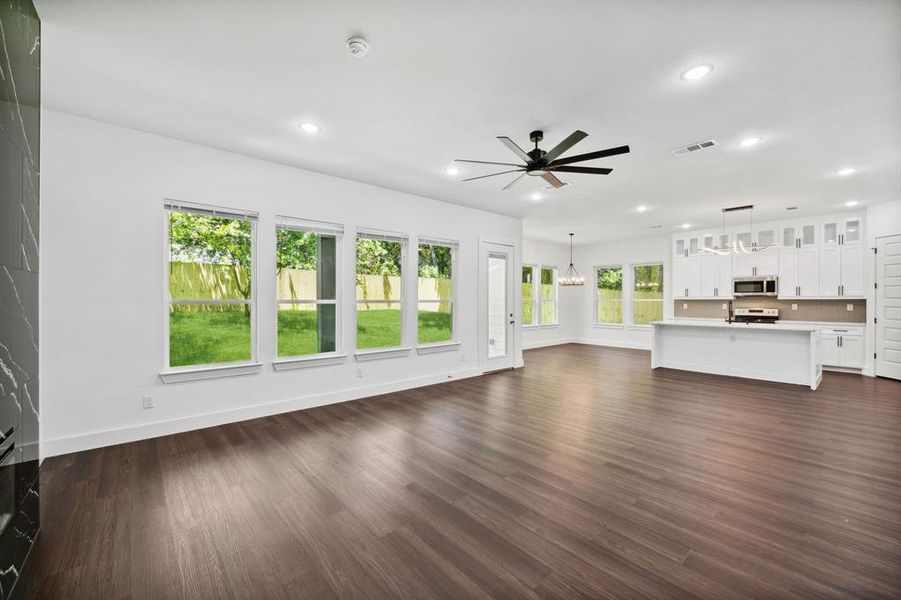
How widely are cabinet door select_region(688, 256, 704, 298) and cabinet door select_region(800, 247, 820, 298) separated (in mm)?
1657

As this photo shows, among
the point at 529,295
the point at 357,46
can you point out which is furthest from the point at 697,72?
the point at 529,295

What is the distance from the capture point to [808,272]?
7.18 meters

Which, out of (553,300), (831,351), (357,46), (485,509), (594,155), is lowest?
(485,509)

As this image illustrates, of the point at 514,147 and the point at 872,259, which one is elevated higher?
the point at 514,147

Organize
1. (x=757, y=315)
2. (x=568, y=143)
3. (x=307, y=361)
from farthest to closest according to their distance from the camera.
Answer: (x=757, y=315)
(x=307, y=361)
(x=568, y=143)

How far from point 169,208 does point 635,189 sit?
19.0 ft

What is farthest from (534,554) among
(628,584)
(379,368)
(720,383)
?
(720,383)

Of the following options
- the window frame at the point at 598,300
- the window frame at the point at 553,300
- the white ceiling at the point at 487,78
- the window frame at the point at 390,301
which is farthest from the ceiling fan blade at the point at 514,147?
the window frame at the point at 598,300

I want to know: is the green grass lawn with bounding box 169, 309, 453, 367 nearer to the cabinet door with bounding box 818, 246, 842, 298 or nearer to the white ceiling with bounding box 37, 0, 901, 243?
the white ceiling with bounding box 37, 0, 901, 243

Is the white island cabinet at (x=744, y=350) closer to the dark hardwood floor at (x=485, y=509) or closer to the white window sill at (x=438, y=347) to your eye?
the dark hardwood floor at (x=485, y=509)

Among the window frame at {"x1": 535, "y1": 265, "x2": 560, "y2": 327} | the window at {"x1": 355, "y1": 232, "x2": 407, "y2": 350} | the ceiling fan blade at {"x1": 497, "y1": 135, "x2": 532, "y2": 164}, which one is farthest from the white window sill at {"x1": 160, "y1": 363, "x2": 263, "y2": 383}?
the window frame at {"x1": 535, "y1": 265, "x2": 560, "y2": 327}

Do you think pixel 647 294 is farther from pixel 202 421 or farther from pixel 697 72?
pixel 202 421

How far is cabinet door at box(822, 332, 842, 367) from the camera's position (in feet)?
22.4

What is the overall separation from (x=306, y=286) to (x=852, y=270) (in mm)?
9196
